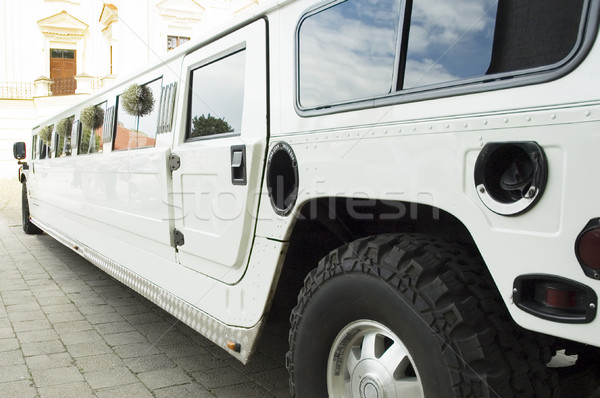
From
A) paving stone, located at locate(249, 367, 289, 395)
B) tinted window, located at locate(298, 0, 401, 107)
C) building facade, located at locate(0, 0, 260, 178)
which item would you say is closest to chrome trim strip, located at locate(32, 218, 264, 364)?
paving stone, located at locate(249, 367, 289, 395)

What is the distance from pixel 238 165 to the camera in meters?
2.71

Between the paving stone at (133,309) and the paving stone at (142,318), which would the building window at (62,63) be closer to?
the paving stone at (133,309)

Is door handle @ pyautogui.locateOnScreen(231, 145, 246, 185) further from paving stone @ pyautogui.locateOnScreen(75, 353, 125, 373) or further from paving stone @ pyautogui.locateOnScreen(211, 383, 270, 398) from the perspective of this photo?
paving stone @ pyautogui.locateOnScreen(75, 353, 125, 373)

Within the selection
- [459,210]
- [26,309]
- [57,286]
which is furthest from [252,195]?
A: [57,286]

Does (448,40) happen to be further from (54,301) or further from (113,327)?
(54,301)

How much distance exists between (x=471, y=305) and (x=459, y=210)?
302 millimetres

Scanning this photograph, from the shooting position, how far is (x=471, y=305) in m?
1.68

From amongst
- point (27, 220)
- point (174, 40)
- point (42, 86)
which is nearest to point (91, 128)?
point (27, 220)

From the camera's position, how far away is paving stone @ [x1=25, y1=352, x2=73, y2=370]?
3639mm

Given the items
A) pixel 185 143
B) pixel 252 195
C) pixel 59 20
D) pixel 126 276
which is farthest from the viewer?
pixel 59 20

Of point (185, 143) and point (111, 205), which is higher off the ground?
point (185, 143)

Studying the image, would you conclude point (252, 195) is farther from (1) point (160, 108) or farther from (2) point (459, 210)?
(1) point (160, 108)

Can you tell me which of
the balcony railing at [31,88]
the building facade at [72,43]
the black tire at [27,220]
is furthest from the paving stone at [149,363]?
the balcony railing at [31,88]

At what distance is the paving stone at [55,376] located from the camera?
3371 mm
